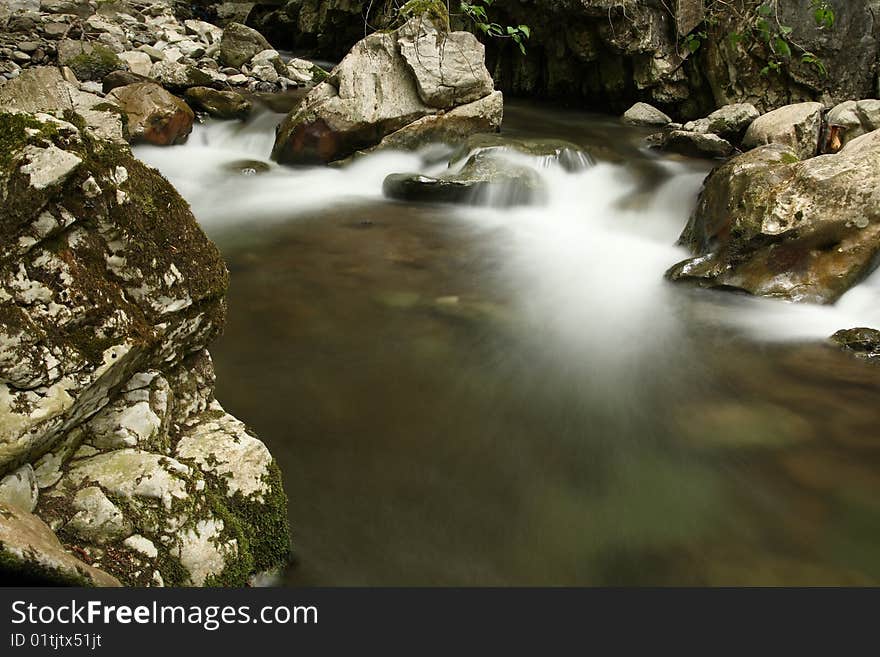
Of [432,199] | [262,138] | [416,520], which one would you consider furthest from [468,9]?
[262,138]

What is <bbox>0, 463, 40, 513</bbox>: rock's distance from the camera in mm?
1905

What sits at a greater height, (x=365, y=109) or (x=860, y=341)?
(x=365, y=109)

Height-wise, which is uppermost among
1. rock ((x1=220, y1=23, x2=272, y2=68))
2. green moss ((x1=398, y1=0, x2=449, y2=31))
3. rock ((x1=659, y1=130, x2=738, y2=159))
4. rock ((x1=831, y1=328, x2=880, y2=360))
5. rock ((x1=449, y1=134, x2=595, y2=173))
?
Answer: green moss ((x1=398, y1=0, x2=449, y2=31))

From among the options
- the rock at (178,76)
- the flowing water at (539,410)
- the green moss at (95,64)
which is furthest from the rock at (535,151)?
the green moss at (95,64)

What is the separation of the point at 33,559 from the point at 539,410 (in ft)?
10.1

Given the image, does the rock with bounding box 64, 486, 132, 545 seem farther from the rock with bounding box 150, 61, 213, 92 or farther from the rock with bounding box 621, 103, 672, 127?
the rock with bounding box 621, 103, 672, 127

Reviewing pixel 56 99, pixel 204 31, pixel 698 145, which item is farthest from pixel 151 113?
pixel 204 31

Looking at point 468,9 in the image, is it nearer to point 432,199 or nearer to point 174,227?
point 174,227

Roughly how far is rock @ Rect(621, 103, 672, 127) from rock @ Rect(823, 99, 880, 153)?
433 centimetres

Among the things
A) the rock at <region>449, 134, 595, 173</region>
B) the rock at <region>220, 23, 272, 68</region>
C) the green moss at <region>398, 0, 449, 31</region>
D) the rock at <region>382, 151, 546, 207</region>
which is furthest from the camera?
the rock at <region>220, 23, 272, 68</region>

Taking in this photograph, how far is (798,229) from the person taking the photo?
5.82 meters

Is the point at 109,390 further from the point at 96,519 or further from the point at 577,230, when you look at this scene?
the point at 577,230

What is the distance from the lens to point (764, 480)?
3.48 m

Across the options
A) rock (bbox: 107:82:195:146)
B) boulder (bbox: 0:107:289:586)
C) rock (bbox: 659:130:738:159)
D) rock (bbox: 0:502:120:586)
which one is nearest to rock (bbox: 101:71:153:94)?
rock (bbox: 107:82:195:146)
